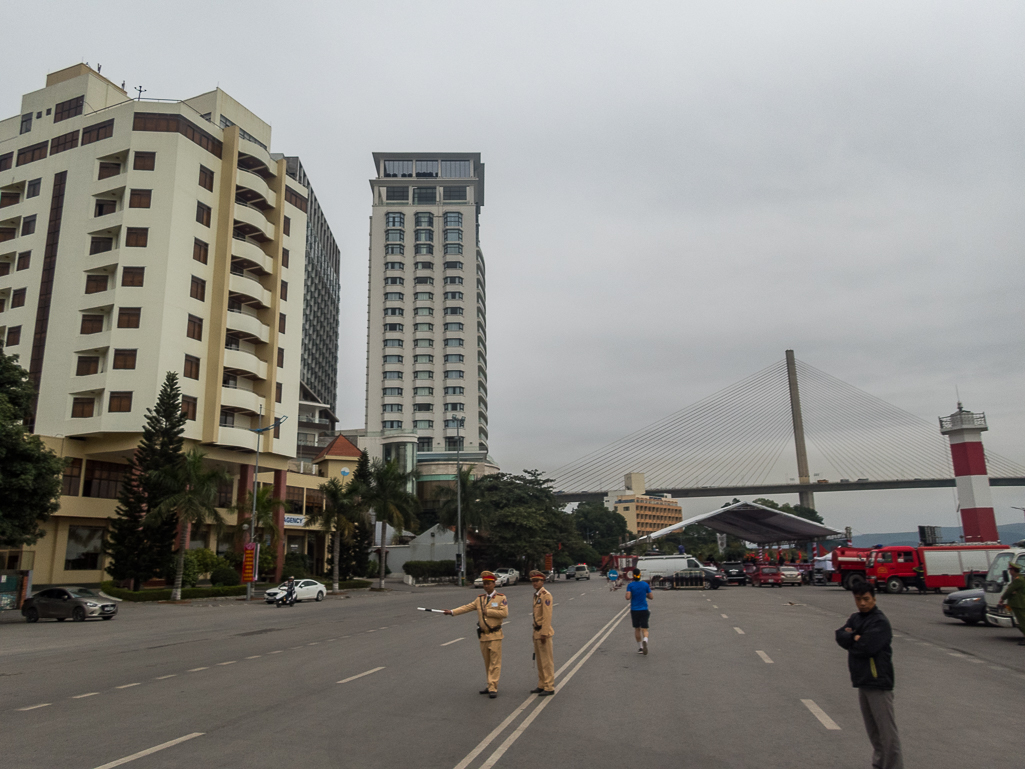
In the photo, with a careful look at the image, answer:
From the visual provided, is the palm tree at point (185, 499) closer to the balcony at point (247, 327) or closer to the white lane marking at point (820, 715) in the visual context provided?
the balcony at point (247, 327)

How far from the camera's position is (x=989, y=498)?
56.0 meters

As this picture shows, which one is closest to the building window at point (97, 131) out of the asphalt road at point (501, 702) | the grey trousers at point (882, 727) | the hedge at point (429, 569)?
the hedge at point (429, 569)

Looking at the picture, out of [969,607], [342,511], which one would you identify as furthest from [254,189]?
[969,607]

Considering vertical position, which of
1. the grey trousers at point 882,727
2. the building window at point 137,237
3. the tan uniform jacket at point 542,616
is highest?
the building window at point 137,237

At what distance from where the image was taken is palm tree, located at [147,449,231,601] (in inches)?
1532

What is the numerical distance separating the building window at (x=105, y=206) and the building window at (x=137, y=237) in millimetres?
3566

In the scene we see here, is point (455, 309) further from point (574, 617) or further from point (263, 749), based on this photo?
point (263, 749)

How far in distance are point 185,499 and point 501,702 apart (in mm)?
33458

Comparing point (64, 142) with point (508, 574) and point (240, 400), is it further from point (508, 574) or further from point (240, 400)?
point (508, 574)

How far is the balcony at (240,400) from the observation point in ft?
167

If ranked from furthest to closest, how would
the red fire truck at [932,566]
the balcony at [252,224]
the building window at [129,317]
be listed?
1. the balcony at [252,224]
2. the building window at [129,317]
3. the red fire truck at [932,566]

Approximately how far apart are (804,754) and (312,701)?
21.4ft

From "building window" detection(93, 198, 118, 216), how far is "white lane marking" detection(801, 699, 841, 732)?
176 ft

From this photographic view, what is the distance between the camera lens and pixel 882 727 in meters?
6.40
